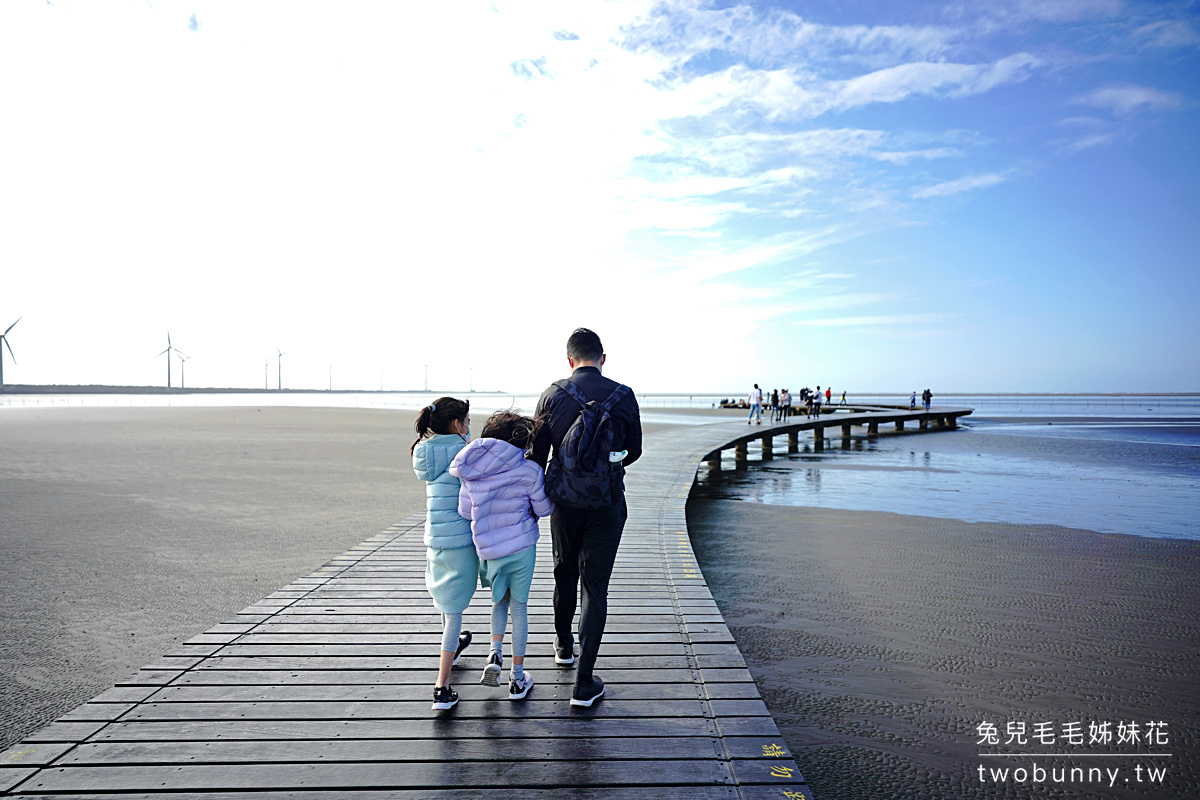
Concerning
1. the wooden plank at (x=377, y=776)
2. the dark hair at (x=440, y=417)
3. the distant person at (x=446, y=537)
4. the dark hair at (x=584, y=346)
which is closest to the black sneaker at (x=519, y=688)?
the distant person at (x=446, y=537)

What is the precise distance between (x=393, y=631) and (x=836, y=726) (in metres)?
3.19

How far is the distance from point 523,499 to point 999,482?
17.1 m

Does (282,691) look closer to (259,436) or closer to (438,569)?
(438,569)

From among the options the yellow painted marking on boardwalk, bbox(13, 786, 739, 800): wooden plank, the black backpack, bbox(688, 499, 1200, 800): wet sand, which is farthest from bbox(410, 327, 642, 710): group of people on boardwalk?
bbox(688, 499, 1200, 800): wet sand

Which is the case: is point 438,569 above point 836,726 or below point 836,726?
above

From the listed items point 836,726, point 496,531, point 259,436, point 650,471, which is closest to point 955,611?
point 836,726

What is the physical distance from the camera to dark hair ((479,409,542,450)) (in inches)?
133

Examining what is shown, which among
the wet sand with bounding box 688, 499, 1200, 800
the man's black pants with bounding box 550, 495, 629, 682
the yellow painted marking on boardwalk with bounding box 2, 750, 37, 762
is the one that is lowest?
the wet sand with bounding box 688, 499, 1200, 800

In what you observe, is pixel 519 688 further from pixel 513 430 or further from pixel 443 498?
pixel 513 430

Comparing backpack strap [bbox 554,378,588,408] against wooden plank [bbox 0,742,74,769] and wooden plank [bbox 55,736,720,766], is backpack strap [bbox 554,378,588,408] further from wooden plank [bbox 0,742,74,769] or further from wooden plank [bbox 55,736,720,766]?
wooden plank [bbox 0,742,74,769]

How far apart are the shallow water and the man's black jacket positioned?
1076 cm

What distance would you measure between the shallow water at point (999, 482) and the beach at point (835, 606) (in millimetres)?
1281

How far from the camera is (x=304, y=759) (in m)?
2.95

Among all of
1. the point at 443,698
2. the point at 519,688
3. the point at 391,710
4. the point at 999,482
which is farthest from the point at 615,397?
the point at 999,482
